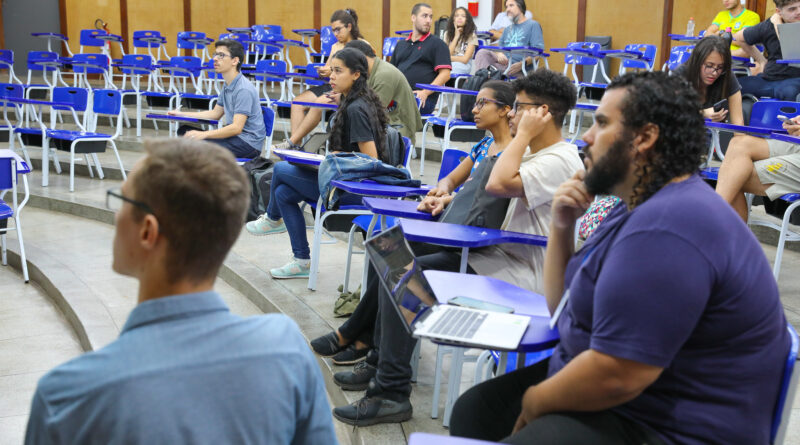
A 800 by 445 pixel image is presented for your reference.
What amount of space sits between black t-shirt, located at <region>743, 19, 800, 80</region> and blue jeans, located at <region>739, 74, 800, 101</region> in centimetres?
5

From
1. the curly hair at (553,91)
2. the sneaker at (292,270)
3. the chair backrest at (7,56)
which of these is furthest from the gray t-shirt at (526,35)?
the chair backrest at (7,56)

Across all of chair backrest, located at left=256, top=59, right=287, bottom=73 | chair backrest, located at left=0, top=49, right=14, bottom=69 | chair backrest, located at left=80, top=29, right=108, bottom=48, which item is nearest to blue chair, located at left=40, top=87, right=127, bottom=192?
chair backrest, located at left=256, top=59, right=287, bottom=73

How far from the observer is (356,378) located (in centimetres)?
261

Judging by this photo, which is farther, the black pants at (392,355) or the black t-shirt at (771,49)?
the black t-shirt at (771,49)

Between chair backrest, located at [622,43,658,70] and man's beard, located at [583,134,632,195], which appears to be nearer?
man's beard, located at [583,134,632,195]

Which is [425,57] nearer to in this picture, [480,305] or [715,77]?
[715,77]

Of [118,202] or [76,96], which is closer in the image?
[118,202]

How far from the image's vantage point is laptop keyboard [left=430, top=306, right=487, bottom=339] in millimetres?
1396

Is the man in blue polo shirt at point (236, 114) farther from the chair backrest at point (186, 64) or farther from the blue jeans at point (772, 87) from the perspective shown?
the chair backrest at point (186, 64)

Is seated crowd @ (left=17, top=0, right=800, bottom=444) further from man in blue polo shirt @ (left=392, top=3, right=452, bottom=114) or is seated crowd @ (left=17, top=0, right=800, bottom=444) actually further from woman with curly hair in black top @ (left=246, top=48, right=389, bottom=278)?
man in blue polo shirt @ (left=392, top=3, right=452, bottom=114)

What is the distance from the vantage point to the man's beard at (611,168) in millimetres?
1355

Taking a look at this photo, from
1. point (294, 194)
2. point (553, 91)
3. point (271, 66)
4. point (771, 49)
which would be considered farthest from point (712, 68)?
point (271, 66)

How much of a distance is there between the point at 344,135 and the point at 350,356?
4.17 ft

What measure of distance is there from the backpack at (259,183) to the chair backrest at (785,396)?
11.5ft
